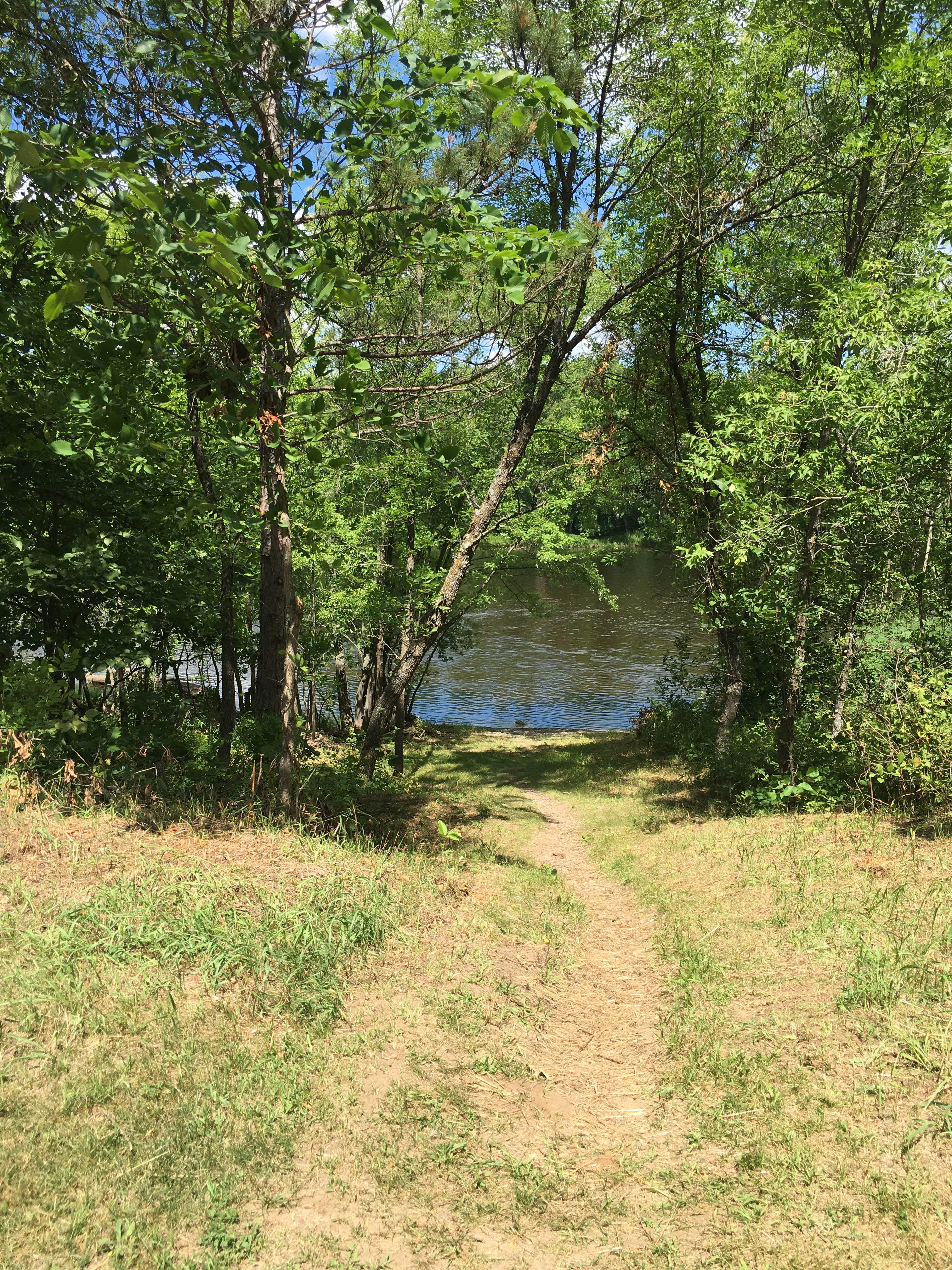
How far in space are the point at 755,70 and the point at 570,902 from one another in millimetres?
9856

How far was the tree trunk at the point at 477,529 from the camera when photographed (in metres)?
8.73

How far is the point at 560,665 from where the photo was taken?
89.1 ft

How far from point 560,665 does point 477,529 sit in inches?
737

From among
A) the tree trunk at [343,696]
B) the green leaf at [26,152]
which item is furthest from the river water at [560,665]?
the green leaf at [26,152]

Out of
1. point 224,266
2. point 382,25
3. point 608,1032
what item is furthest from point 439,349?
point 608,1032

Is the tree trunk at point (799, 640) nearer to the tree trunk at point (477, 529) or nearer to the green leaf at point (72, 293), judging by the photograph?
the tree trunk at point (477, 529)

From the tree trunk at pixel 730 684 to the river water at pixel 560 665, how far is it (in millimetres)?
1128

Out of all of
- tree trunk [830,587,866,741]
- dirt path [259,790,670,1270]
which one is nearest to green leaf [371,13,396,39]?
dirt path [259,790,670,1270]

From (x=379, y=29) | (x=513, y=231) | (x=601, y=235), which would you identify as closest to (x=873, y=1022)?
(x=513, y=231)

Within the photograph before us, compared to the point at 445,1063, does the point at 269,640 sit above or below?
above

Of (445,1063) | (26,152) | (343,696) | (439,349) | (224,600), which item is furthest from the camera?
(343,696)

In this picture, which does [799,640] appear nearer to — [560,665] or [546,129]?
[546,129]

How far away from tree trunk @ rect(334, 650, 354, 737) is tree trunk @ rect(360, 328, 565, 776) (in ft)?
17.8

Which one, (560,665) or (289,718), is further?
(560,665)
